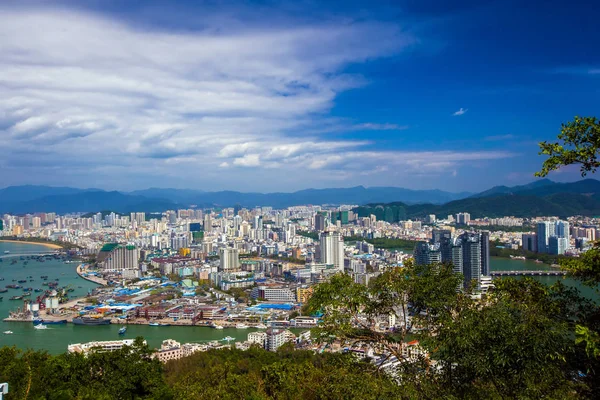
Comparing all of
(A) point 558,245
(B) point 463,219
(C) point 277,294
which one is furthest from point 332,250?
(B) point 463,219

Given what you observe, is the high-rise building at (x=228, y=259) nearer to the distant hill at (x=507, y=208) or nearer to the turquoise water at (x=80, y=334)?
the turquoise water at (x=80, y=334)

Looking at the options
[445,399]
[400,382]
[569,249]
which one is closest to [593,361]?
[445,399]

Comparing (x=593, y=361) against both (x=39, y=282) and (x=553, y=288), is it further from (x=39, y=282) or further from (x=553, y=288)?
(x=39, y=282)

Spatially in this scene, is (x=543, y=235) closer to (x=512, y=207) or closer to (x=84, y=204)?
(x=512, y=207)

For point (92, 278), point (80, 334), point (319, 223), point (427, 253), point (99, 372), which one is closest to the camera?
point (99, 372)

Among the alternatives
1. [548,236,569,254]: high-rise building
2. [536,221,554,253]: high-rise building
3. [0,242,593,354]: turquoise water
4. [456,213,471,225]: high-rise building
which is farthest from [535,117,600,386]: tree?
[456,213,471,225]: high-rise building

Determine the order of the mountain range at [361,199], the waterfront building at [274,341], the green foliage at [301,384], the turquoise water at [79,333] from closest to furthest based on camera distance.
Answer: the green foliage at [301,384] < the waterfront building at [274,341] < the turquoise water at [79,333] < the mountain range at [361,199]

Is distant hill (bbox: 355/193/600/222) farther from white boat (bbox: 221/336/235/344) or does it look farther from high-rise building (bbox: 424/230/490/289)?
white boat (bbox: 221/336/235/344)

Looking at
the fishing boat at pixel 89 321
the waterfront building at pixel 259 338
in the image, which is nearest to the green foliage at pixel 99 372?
the waterfront building at pixel 259 338
